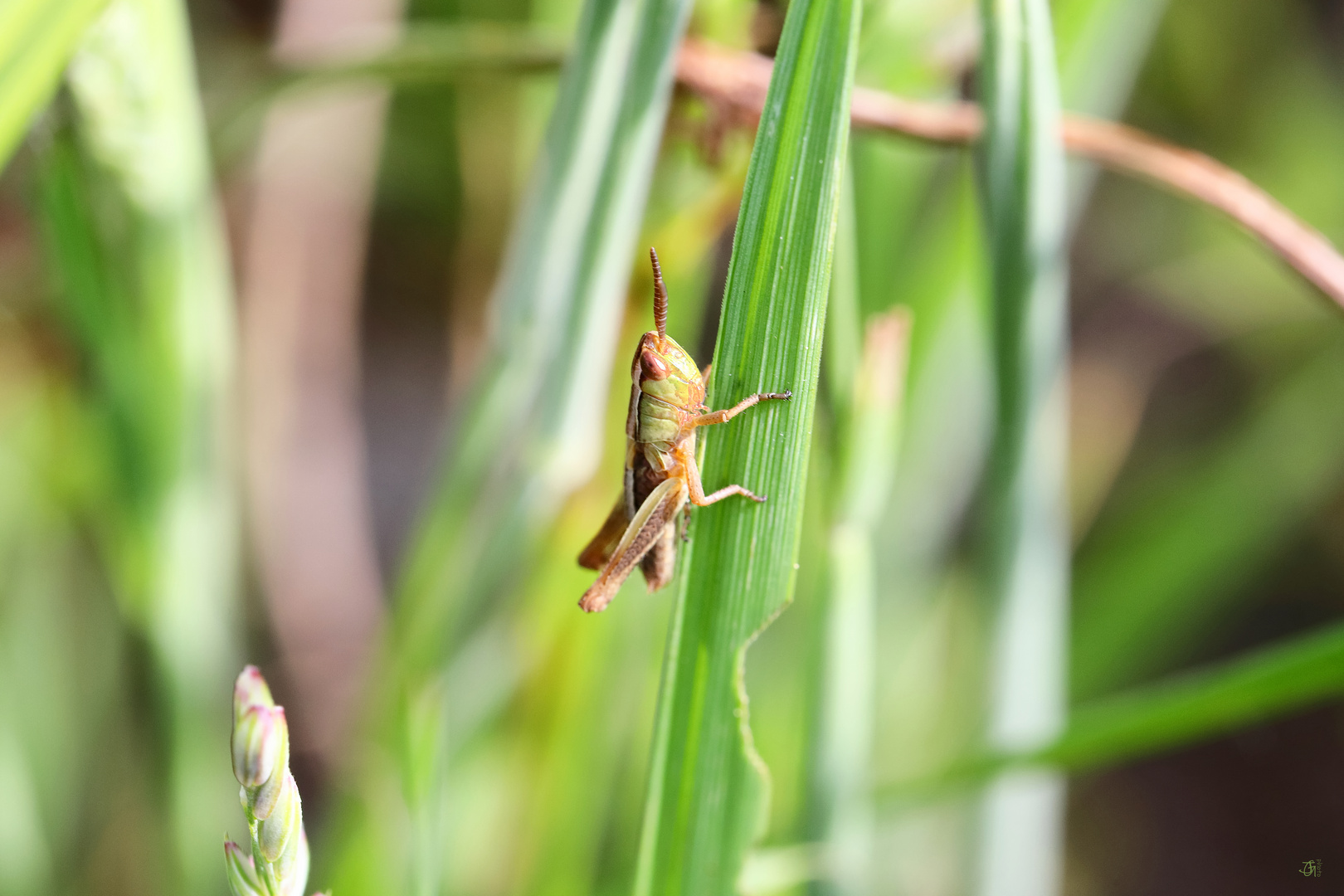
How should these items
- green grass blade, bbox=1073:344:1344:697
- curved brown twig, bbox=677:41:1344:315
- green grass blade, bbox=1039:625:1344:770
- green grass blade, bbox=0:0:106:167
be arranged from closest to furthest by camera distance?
green grass blade, bbox=0:0:106:167 → green grass blade, bbox=1039:625:1344:770 → curved brown twig, bbox=677:41:1344:315 → green grass blade, bbox=1073:344:1344:697

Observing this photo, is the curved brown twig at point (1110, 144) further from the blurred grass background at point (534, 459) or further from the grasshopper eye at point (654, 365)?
the grasshopper eye at point (654, 365)

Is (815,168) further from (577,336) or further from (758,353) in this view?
(577,336)

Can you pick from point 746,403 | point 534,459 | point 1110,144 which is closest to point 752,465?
point 746,403

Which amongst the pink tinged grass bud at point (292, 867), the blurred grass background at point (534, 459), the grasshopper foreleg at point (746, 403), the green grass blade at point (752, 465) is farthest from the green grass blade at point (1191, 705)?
the pink tinged grass bud at point (292, 867)

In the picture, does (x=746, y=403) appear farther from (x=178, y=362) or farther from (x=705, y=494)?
(x=178, y=362)

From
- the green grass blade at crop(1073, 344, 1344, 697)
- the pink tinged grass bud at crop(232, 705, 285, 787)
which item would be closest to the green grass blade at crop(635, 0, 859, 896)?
the pink tinged grass bud at crop(232, 705, 285, 787)

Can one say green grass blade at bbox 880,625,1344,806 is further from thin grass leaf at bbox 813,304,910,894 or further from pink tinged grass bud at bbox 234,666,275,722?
pink tinged grass bud at bbox 234,666,275,722
